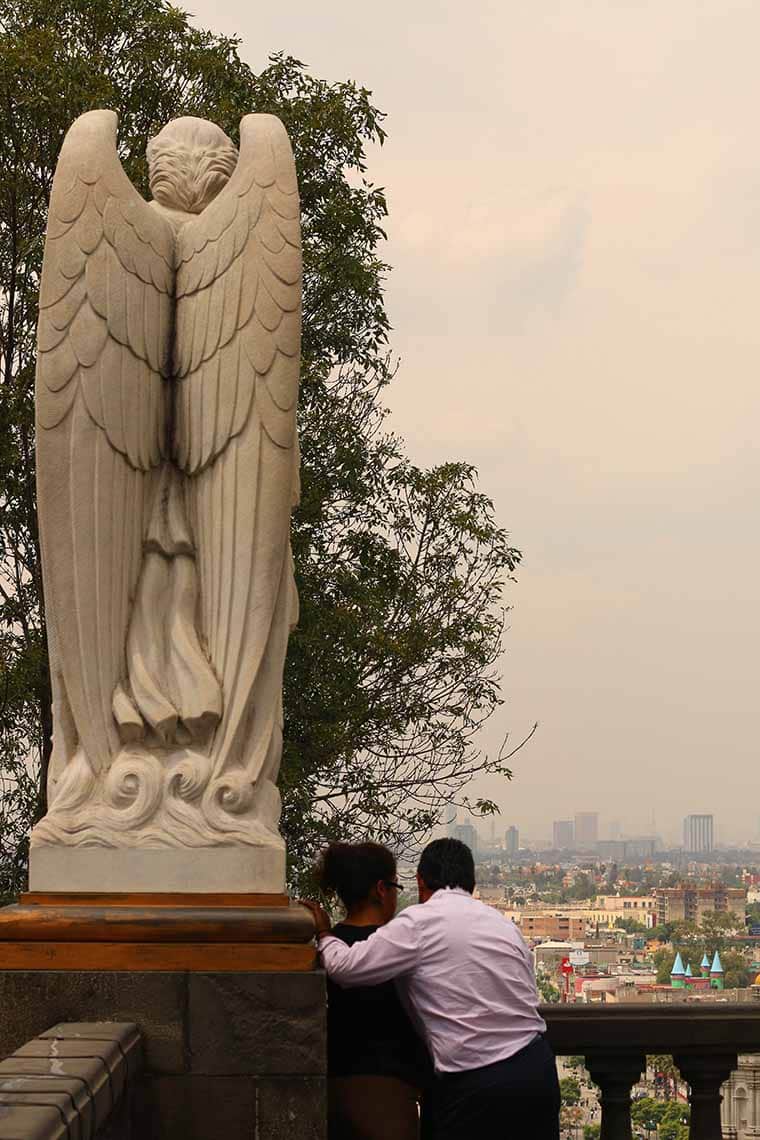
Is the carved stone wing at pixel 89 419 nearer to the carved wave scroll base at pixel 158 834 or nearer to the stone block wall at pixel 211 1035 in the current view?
the carved wave scroll base at pixel 158 834

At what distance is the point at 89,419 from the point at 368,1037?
1.68 metres

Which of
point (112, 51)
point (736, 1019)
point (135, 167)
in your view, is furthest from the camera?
point (112, 51)

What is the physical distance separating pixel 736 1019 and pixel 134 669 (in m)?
2.14

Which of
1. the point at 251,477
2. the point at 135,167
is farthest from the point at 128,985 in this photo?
the point at 135,167

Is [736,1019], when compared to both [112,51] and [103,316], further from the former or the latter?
[112,51]

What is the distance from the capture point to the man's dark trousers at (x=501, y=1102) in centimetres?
401

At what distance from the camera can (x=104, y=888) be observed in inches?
168

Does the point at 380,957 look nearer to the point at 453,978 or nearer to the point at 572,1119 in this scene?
the point at 453,978

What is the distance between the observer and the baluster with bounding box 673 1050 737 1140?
5.17 meters

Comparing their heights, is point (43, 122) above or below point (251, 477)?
above

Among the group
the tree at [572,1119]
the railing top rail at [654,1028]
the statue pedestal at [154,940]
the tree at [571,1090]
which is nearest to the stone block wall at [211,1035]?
the statue pedestal at [154,940]

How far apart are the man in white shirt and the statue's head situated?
6.73ft

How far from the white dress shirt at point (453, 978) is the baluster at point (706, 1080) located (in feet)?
4.19

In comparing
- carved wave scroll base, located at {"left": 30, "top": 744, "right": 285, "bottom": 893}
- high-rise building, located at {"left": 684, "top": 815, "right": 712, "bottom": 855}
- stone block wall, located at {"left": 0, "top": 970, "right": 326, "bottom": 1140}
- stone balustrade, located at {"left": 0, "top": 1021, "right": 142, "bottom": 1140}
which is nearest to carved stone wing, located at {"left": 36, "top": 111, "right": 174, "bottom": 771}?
carved wave scroll base, located at {"left": 30, "top": 744, "right": 285, "bottom": 893}
